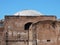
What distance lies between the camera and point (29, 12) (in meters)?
31.1

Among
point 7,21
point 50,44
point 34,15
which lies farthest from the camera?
point 34,15

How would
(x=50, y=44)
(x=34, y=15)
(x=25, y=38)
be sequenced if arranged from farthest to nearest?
(x=34, y=15) → (x=25, y=38) → (x=50, y=44)

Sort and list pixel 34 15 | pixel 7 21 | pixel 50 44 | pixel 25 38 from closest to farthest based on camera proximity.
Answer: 1. pixel 50 44
2. pixel 25 38
3. pixel 7 21
4. pixel 34 15

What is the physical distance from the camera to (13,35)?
24.4 meters

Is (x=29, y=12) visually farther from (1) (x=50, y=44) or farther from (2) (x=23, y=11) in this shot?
(1) (x=50, y=44)

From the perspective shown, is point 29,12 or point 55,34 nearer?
point 55,34

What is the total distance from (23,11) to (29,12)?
0.92 metres

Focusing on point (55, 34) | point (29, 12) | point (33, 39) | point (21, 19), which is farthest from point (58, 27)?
point (29, 12)

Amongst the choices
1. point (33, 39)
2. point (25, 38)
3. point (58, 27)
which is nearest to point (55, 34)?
point (58, 27)

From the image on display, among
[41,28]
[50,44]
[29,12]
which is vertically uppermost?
[29,12]

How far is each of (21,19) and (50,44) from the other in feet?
24.8

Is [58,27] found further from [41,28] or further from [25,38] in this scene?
[25,38]

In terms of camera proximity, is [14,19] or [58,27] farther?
[14,19]

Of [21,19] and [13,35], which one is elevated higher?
[21,19]
